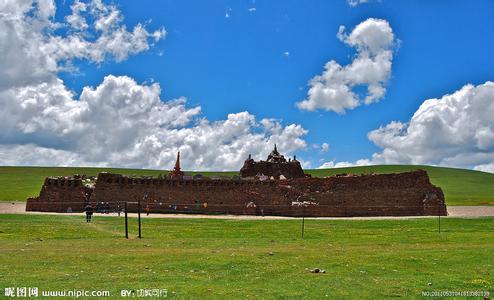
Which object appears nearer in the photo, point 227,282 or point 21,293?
point 21,293

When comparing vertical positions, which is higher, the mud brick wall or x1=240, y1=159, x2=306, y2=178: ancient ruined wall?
Answer: x1=240, y1=159, x2=306, y2=178: ancient ruined wall

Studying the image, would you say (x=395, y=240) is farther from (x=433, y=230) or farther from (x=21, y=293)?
(x=21, y=293)

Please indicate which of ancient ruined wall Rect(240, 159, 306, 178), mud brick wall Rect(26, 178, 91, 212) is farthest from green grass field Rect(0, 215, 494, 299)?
ancient ruined wall Rect(240, 159, 306, 178)

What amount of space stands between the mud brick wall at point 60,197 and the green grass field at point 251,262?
2734cm

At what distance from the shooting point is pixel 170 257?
19.1 metres

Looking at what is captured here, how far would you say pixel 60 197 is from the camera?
195 feet

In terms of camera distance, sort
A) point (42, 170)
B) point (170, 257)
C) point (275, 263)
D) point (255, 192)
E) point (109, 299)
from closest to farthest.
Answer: point (109, 299) < point (275, 263) < point (170, 257) < point (255, 192) < point (42, 170)

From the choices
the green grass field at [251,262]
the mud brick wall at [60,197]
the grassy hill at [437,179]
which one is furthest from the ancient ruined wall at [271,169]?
the grassy hill at [437,179]

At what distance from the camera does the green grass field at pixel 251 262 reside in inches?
506

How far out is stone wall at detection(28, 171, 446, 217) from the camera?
56.7 meters

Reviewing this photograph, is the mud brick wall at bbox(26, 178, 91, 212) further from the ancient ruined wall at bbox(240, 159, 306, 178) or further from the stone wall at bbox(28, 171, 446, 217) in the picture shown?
the ancient ruined wall at bbox(240, 159, 306, 178)

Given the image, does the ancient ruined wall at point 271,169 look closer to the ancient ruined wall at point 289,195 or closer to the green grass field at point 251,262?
the ancient ruined wall at point 289,195

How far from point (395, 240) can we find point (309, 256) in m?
9.98

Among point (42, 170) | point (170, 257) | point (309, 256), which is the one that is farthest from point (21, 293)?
point (42, 170)
